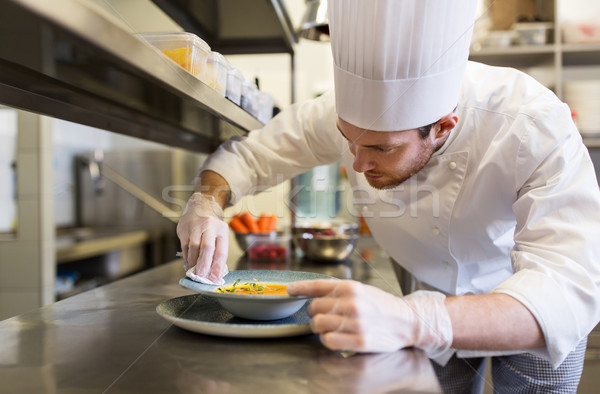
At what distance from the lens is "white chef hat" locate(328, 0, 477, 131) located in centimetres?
103

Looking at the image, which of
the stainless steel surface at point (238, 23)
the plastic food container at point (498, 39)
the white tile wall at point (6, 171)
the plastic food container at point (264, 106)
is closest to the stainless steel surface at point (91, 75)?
the plastic food container at point (264, 106)

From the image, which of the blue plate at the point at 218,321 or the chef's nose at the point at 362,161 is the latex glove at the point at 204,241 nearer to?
the blue plate at the point at 218,321

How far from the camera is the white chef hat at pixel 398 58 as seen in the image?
1.03 metres

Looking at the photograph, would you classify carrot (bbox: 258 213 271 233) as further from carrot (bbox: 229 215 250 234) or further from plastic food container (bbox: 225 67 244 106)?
plastic food container (bbox: 225 67 244 106)

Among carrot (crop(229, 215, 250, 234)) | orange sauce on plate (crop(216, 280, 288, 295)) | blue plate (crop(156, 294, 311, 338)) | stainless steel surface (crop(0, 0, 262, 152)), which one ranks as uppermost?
stainless steel surface (crop(0, 0, 262, 152))

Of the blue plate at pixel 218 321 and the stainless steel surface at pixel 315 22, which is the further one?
the stainless steel surface at pixel 315 22

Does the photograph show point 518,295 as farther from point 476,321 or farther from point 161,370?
point 161,370

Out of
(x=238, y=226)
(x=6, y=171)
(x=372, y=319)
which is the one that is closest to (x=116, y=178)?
(x=6, y=171)

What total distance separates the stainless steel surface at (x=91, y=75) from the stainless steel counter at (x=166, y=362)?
400mm

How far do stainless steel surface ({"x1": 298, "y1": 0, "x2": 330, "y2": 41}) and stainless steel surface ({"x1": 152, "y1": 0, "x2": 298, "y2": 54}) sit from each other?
0.19 feet

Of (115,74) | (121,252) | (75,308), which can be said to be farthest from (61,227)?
(115,74)

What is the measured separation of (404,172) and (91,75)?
72 centimetres

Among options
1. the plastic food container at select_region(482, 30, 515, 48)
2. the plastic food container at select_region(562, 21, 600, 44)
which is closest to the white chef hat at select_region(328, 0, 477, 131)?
the plastic food container at select_region(482, 30, 515, 48)

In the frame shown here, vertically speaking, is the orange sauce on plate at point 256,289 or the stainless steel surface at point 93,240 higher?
the orange sauce on plate at point 256,289
